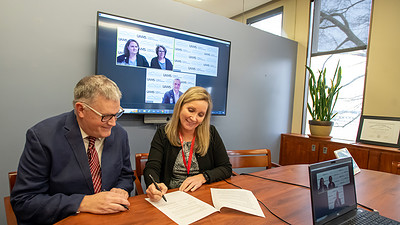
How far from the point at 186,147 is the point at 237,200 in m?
0.65

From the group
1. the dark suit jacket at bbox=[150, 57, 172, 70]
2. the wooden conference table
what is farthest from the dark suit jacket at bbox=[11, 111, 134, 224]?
the dark suit jacket at bbox=[150, 57, 172, 70]

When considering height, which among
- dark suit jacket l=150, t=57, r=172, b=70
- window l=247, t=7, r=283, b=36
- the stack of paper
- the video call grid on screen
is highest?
window l=247, t=7, r=283, b=36

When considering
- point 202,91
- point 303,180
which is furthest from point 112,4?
point 303,180

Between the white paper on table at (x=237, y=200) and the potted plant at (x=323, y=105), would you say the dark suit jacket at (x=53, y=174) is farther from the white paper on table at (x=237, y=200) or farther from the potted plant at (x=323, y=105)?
the potted plant at (x=323, y=105)

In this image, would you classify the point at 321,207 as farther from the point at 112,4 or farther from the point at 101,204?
the point at 112,4

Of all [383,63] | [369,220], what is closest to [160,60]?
[369,220]

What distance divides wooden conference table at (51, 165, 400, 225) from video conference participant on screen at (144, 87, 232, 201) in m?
0.25

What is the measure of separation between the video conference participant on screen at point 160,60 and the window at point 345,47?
281cm

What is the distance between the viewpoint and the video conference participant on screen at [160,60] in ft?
8.06

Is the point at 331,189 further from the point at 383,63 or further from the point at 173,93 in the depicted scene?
the point at 383,63

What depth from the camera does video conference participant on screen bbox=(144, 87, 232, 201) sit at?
161 centimetres

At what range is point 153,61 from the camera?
2.45 meters

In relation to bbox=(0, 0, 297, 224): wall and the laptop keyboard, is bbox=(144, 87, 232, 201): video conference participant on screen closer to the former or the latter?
the laptop keyboard

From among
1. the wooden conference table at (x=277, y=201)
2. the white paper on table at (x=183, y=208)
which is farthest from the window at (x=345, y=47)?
the white paper on table at (x=183, y=208)
